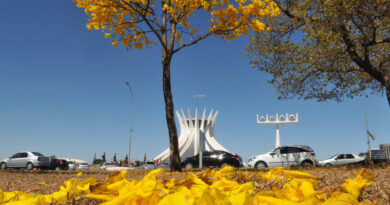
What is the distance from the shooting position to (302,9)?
9336mm

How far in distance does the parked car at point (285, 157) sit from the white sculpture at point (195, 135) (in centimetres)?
2852

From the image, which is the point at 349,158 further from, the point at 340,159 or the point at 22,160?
the point at 22,160

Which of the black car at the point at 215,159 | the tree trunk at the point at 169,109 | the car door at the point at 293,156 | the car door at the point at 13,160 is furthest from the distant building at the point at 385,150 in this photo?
the car door at the point at 13,160

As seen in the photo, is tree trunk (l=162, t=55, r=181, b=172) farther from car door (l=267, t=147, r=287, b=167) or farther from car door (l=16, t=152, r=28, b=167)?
car door (l=16, t=152, r=28, b=167)

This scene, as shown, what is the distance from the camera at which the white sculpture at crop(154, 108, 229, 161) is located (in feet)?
155

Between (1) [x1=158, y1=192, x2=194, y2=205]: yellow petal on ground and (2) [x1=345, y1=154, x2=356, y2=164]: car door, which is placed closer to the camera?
(1) [x1=158, y1=192, x2=194, y2=205]: yellow petal on ground

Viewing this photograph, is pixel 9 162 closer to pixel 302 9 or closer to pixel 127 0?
pixel 127 0

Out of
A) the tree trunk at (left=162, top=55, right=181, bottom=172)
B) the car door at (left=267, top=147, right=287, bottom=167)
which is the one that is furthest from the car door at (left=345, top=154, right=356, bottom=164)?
the tree trunk at (left=162, top=55, right=181, bottom=172)

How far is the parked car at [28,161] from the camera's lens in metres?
19.7

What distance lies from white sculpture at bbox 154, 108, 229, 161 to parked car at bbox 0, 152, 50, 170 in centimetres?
2799

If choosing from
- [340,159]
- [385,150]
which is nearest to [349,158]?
[340,159]

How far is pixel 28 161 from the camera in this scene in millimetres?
20047

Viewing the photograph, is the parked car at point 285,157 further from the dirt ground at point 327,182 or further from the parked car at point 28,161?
the parked car at point 28,161

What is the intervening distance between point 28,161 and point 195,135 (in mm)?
30431
